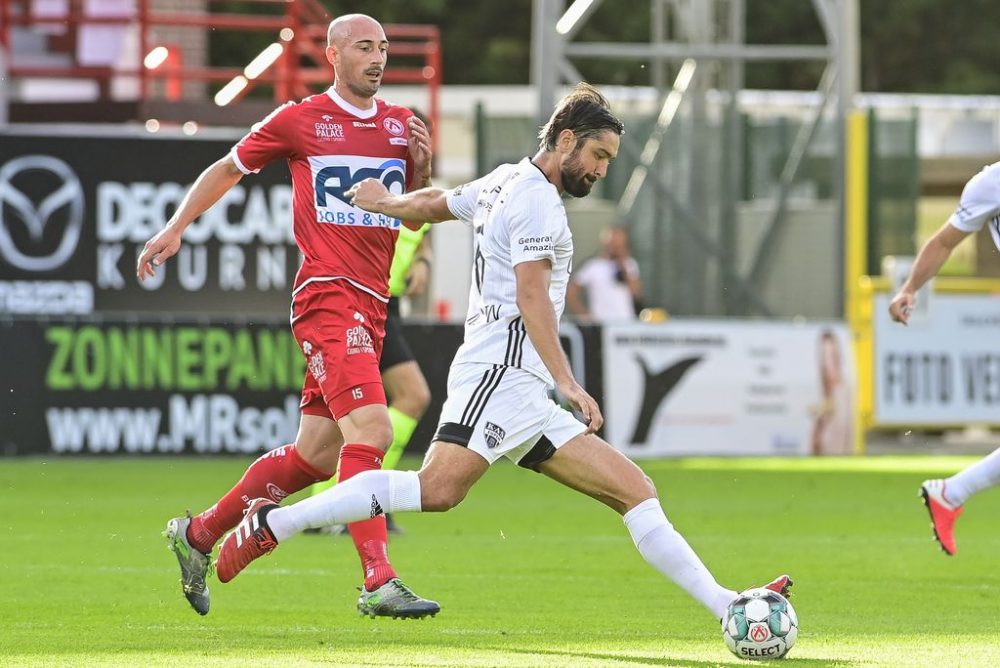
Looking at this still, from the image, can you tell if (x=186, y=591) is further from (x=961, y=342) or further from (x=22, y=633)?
(x=961, y=342)

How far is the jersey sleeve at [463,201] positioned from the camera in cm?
744

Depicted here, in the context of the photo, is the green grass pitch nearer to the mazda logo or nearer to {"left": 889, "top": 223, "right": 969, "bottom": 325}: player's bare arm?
{"left": 889, "top": 223, "right": 969, "bottom": 325}: player's bare arm

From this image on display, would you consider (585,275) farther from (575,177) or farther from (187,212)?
(575,177)

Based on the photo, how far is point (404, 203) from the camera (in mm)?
7551

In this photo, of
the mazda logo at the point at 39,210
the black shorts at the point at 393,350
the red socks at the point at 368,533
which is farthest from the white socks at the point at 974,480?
the mazda logo at the point at 39,210

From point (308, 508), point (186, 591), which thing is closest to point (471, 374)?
point (308, 508)

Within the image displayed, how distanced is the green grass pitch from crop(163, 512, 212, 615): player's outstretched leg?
12 cm

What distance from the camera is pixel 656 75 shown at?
22.9 m

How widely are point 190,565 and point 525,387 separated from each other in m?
1.73

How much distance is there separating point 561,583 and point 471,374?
248cm

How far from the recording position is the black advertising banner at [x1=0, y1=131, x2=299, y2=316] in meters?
18.8

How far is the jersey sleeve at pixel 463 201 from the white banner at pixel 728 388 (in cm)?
1112

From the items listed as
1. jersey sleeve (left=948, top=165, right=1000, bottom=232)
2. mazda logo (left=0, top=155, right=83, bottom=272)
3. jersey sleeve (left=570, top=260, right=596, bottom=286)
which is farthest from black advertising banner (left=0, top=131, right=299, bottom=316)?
jersey sleeve (left=948, top=165, right=1000, bottom=232)

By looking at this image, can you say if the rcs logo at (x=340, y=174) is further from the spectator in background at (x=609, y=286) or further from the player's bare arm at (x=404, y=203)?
the spectator in background at (x=609, y=286)
